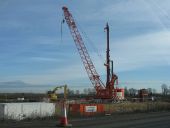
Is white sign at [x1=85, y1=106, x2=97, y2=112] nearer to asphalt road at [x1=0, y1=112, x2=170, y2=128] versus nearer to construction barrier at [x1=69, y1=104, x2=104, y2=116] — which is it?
construction barrier at [x1=69, y1=104, x2=104, y2=116]

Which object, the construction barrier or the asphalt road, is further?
the construction barrier

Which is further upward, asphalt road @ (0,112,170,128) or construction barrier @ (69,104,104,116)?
construction barrier @ (69,104,104,116)

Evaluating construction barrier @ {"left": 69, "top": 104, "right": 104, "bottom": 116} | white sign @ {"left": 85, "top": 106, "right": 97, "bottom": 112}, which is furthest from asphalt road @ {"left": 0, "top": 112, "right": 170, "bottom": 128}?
white sign @ {"left": 85, "top": 106, "right": 97, "bottom": 112}

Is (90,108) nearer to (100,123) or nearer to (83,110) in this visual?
(83,110)

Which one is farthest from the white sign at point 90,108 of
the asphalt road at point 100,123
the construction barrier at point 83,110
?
the asphalt road at point 100,123

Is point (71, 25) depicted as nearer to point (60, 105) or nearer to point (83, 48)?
point (83, 48)

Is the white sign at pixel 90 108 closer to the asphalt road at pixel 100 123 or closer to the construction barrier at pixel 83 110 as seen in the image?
the construction barrier at pixel 83 110

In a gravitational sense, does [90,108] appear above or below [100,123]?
above

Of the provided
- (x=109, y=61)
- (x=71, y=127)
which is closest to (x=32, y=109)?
(x=71, y=127)

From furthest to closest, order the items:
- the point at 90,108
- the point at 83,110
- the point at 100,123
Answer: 1. the point at 90,108
2. the point at 83,110
3. the point at 100,123

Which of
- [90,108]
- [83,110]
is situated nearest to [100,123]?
[83,110]

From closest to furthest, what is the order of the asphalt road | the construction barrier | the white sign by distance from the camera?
the asphalt road < the construction barrier < the white sign

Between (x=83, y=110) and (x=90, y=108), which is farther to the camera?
(x=90, y=108)

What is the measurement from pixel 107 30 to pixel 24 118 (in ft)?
190
